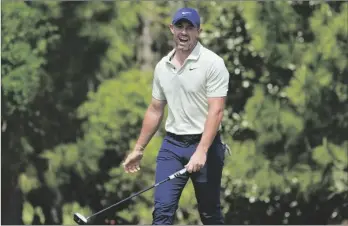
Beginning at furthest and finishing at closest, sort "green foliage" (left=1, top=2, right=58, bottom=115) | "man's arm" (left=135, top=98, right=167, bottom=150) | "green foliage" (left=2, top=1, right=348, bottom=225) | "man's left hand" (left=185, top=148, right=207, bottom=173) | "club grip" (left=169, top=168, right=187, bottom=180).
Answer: "green foliage" (left=1, top=2, right=58, bottom=115) < "green foliage" (left=2, top=1, right=348, bottom=225) < "man's arm" (left=135, top=98, right=167, bottom=150) < "club grip" (left=169, top=168, right=187, bottom=180) < "man's left hand" (left=185, top=148, right=207, bottom=173)

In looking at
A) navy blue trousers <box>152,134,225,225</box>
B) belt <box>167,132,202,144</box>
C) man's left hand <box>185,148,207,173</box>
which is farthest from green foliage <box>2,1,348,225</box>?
man's left hand <box>185,148,207,173</box>

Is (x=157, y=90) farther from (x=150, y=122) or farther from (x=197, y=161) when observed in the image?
(x=197, y=161)

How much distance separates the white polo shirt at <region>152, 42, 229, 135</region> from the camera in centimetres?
714

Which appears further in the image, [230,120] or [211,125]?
[230,120]

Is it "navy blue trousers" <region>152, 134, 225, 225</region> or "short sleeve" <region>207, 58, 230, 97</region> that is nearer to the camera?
"short sleeve" <region>207, 58, 230, 97</region>

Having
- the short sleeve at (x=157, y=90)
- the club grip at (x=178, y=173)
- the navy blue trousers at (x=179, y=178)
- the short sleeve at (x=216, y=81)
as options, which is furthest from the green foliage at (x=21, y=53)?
the short sleeve at (x=216, y=81)

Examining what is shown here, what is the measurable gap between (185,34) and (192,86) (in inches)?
13.5

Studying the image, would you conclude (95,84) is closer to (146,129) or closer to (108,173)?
(108,173)

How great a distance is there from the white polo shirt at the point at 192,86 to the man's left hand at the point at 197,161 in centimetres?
21

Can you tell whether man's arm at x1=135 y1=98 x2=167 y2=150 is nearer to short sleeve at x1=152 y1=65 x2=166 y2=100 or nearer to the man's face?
short sleeve at x1=152 y1=65 x2=166 y2=100

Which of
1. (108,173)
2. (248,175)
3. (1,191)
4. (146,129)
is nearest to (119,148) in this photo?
(108,173)

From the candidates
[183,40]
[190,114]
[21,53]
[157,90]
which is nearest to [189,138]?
[190,114]

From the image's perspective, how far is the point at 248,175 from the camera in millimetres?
16297

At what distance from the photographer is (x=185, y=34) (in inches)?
281
